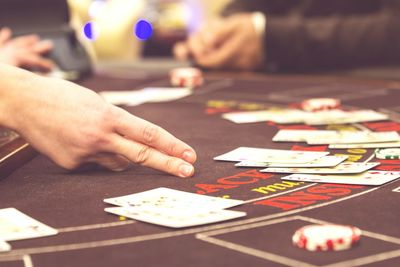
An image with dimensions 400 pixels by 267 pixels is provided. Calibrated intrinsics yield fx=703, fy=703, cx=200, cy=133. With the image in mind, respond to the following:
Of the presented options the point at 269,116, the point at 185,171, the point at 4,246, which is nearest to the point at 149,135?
the point at 185,171

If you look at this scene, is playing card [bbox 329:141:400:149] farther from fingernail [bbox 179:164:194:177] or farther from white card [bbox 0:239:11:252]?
white card [bbox 0:239:11:252]

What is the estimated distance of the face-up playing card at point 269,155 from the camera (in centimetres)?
161

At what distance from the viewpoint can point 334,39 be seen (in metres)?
4.07

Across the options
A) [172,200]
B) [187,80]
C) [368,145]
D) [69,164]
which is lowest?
[172,200]

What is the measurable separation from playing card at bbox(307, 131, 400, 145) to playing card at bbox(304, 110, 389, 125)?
24 centimetres

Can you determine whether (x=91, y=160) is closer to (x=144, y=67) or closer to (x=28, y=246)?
(x=28, y=246)

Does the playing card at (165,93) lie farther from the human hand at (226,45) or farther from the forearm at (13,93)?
the forearm at (13,93)

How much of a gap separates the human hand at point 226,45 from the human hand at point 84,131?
7.85 ft

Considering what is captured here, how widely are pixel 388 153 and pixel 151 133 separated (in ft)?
1.85

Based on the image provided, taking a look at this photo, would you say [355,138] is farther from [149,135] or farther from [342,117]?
[149,135]

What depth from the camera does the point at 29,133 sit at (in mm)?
1562

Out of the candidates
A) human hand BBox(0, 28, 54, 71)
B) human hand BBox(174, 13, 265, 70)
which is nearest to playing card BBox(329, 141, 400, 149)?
human hand BBox(0, 28, 54, 71)

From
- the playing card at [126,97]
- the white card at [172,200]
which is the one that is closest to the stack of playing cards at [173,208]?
the white card at [172,200]

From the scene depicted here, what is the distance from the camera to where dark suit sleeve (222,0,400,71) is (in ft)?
13.4
